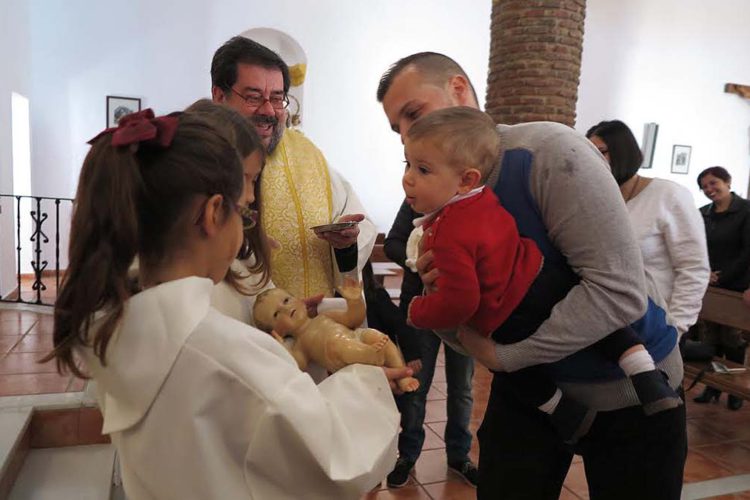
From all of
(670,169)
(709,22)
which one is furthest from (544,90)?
(709,22)

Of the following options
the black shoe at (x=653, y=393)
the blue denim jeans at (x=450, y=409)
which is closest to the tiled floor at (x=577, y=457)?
the blue denim jeans at (x=450, y=409)

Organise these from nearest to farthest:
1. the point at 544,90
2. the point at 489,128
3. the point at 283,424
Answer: the point at 283,424 < the point at 489,128 < the point at 544,90

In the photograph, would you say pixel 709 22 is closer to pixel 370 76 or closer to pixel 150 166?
pixel 370 76

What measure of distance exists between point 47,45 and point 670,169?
1010 cm

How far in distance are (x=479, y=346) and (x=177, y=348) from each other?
63 centimetres

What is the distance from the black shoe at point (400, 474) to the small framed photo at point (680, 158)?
30.7 ft

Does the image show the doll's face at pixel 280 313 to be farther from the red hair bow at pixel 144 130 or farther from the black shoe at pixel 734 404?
the black shoe at pixel 734 404

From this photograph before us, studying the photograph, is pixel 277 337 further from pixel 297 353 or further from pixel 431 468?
pixel 431 468

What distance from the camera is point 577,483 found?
9.66ft

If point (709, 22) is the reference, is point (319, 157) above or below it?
below

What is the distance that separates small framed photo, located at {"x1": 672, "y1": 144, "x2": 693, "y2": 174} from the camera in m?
10.2

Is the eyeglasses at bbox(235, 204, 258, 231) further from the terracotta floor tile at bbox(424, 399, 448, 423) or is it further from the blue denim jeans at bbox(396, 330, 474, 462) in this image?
the terracotta floor tile at bbox(424, 399, 448, 423)

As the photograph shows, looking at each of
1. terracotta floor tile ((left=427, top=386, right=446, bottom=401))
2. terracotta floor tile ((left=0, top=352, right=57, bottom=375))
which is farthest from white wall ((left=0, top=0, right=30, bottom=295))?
terracotta floor tile ((left=427, top=386, right=446, bottom=401))

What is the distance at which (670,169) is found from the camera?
1022cm
